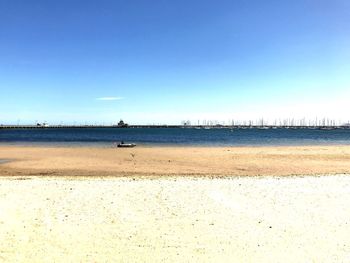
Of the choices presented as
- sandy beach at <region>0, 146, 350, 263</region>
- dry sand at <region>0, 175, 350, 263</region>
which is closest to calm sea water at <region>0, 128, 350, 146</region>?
sandy beach at <region>0, 146, 350, 263</region>

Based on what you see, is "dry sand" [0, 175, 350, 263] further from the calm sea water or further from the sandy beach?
the calm sea water

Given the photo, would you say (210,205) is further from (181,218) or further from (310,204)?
(310,204)

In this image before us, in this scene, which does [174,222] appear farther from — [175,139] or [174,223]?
[175,139]

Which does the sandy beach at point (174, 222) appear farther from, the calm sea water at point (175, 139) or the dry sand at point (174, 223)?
the calm sea water at point (175, 139)

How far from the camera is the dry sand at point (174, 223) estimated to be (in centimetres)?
829

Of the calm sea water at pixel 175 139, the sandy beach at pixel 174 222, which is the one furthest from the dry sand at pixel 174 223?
the calm sea water at pixel 175 139

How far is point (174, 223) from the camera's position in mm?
10641

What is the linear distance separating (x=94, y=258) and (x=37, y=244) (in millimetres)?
1660

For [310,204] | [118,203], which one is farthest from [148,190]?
[310,204]

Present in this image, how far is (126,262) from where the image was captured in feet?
25.5

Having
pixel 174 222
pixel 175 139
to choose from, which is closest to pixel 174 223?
pixel 174 222

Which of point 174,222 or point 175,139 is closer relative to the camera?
point 174,222

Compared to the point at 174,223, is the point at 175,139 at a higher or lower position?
higher

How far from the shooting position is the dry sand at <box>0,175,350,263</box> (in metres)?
8.29
